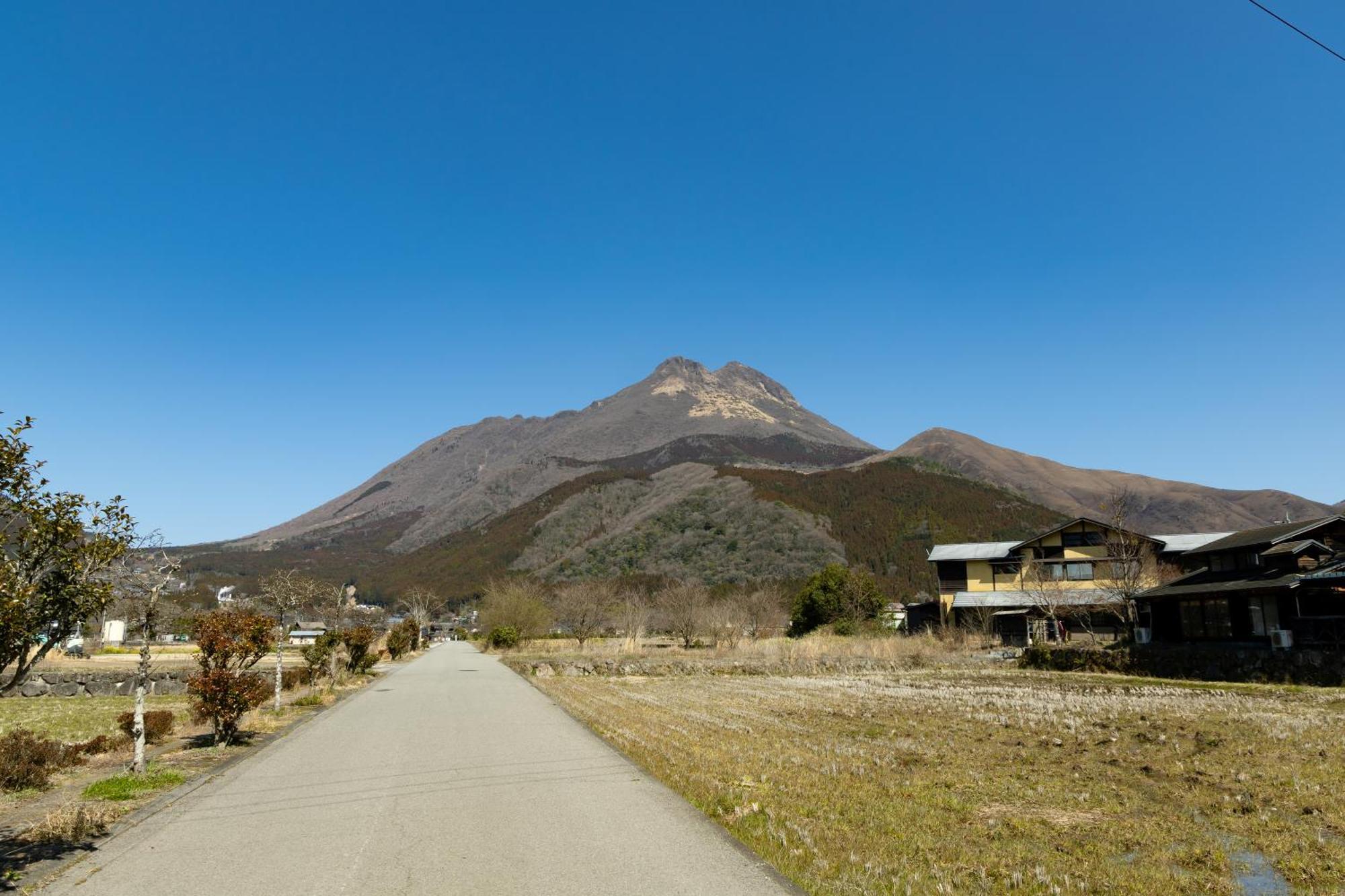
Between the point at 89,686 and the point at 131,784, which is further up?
the point at 131,784

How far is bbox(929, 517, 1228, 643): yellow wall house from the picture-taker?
4872cm

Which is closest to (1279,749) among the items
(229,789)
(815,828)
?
(815,828)

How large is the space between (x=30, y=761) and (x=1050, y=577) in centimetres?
5947

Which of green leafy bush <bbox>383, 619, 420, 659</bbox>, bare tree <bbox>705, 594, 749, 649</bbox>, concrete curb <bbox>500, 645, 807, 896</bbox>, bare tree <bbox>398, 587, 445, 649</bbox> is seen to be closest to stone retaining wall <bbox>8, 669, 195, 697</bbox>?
concrete curb <bbox>500, 645, 807, 896</bbox>

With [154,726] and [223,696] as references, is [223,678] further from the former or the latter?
[154,726]

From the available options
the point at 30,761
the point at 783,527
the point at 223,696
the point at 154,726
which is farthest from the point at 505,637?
the point at 783,527

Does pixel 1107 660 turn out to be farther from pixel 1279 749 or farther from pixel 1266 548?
pixel 1279 749

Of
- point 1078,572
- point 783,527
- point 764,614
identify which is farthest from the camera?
point 783,527

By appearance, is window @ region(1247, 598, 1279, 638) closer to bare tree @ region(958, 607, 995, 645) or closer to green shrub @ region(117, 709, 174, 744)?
bare tree @ region(958, 607, 995, 645)

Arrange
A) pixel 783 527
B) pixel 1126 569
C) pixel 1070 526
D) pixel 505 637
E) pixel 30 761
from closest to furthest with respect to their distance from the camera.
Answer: pixel 30 761 < pixel 1126 569 < pixel 1070 526 < pixel 505 637 < pixel 783 527

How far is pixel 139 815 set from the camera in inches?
348

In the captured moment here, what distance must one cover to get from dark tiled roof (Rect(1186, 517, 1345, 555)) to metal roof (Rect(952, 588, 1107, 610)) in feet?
28.1

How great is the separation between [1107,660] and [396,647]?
4291 centimetres

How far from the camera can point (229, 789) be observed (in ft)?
34.4
